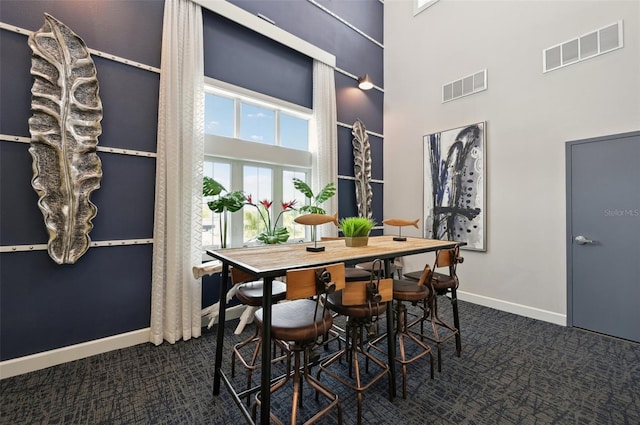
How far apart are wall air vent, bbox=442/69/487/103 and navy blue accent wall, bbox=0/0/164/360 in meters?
3.87

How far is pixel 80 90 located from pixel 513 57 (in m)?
4.83

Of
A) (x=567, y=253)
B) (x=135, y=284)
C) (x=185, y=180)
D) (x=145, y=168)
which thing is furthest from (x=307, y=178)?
(x=567, y=253)

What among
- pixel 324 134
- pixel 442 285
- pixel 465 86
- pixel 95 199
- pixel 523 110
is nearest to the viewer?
pixel 442 285

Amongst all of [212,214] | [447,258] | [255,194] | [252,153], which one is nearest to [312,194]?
[255,194]

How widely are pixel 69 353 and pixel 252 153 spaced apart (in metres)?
2.61

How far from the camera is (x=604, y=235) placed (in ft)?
9.49

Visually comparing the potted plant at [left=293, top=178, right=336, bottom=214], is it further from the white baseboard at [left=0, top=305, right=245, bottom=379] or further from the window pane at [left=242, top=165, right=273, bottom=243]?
the white baseboard at [left=0, top=305, right=245, bottom=379]

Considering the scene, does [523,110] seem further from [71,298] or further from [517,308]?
[71,298]

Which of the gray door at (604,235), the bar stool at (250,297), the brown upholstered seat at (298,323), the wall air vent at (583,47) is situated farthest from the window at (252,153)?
the gray door at (604,235)

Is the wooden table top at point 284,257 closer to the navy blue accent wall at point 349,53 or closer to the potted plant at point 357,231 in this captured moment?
the potted plant at point 357,231

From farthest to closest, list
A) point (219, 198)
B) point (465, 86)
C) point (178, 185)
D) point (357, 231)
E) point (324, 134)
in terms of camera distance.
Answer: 1. point (324, 134)
2. point (465, 86)
3. point (219, 198)
4. point (178, 185)
5. point (357, 231)

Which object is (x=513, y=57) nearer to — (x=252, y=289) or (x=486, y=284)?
(x=486, y=284)

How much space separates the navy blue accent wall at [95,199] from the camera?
216 cm

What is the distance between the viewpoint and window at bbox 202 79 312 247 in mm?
3299
